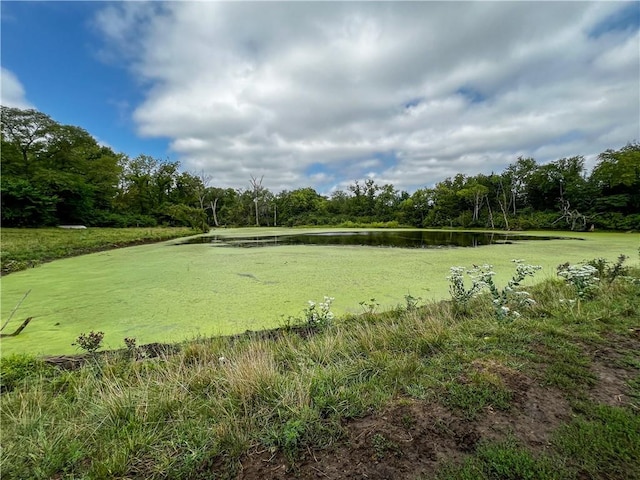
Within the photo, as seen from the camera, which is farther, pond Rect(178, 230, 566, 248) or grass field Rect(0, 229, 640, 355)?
pond Rect(178, 230, 566, 248)

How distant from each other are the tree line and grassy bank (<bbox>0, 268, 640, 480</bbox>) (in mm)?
18903

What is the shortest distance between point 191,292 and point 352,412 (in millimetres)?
4015

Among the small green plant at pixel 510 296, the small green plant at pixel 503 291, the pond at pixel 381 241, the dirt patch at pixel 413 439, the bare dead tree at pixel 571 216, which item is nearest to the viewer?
the dirt patch at pixel 413 439

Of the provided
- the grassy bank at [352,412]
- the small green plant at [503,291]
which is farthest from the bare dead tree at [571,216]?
the grassy bank at [352,412]

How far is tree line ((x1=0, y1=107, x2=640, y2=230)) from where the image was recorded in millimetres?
17781

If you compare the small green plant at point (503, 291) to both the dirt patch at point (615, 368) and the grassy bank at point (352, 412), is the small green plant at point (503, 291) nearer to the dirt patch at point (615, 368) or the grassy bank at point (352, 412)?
the grassy bank at point (352, 412)

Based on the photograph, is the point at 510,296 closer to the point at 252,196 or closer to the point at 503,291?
the point at 503,291

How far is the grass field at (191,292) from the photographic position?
334 centimetres

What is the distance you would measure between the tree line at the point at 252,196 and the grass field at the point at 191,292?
1377 cm

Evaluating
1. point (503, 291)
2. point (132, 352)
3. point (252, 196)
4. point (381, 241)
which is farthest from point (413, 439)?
point (252, 196)

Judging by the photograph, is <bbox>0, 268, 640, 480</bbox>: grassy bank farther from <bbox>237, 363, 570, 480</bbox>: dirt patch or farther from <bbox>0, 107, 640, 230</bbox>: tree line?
<bbox>0, 107, 640, 230</bbox>: tree line

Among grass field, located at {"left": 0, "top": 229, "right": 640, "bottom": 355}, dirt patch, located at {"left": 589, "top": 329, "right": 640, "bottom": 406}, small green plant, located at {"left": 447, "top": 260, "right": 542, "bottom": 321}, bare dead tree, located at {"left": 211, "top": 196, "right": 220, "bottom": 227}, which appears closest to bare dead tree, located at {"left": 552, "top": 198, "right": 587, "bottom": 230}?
grass field, located at {"left": 0, "top": 229, "right": 640, "bottom": 355}

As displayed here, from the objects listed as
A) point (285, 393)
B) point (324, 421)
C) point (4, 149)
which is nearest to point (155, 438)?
point (285, 393)

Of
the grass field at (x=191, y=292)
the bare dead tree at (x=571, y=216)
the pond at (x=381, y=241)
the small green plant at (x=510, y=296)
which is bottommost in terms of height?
the grass field at (x=191, y=292)
